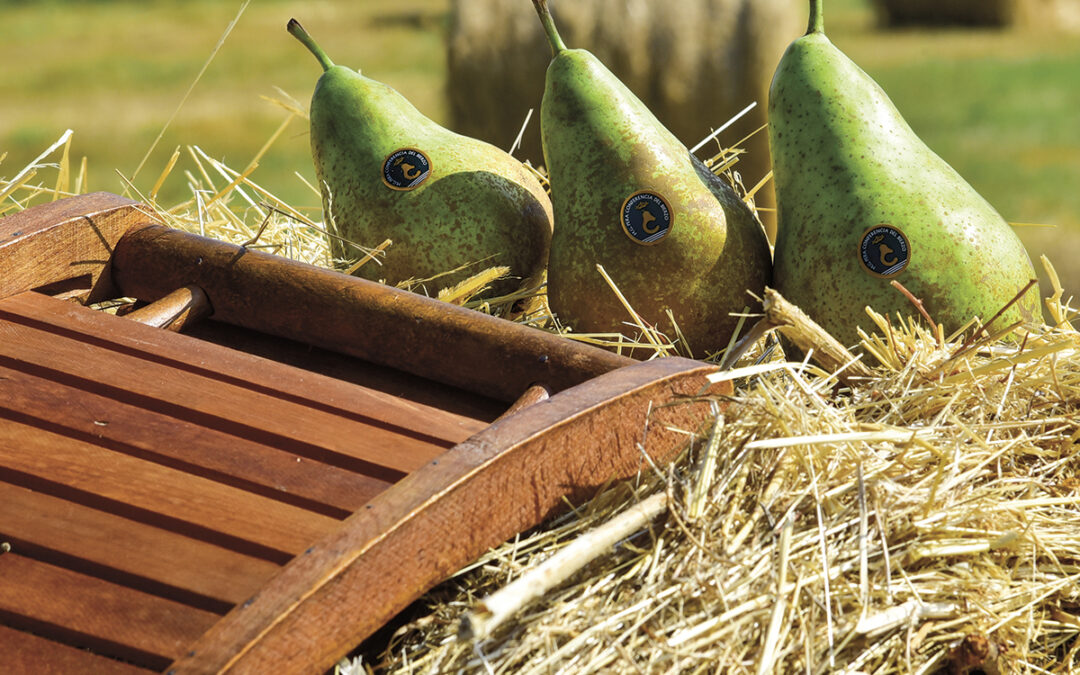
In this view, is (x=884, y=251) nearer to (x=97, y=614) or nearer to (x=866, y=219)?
(x=866, y=219)

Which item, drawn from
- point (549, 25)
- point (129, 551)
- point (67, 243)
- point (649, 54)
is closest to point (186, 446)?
point (129, 551)

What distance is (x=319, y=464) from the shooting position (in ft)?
3.81

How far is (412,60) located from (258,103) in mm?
1750

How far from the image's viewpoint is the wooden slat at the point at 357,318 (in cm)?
137

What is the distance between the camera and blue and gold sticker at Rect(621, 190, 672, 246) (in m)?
1.57

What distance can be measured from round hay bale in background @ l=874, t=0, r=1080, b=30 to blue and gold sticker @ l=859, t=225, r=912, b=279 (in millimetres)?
9709

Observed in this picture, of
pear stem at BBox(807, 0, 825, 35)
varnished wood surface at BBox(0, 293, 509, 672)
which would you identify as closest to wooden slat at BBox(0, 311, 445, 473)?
varnished wood surface at BBox(0, 293, 509, 672)

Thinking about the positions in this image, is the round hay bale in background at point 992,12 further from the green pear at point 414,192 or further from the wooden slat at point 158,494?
the wooden slat at point 158,494

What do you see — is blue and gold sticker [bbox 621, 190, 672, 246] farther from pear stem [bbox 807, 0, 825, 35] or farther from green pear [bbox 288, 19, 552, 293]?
pear stem [bbox 807, 0, 825, 35]

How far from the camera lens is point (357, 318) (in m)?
1.46

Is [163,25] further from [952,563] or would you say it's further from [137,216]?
[952,563]

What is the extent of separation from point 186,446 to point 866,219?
866 mm

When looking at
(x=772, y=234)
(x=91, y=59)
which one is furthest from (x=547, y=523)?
(x=91, y=59)

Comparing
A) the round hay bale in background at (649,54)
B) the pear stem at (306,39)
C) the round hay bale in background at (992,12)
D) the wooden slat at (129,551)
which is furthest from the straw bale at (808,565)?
the round hay bale in background at (992,12)
